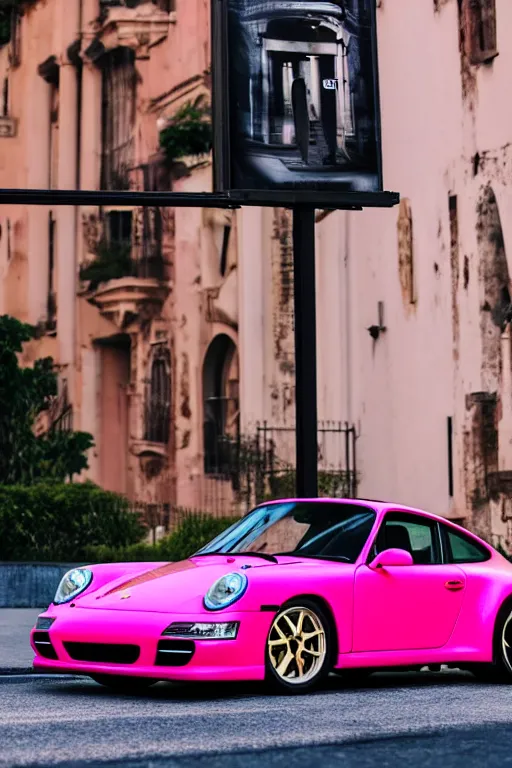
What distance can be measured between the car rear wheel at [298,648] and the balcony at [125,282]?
27.0 meters

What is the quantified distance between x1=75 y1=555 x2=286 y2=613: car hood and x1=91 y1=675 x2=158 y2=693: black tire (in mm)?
550

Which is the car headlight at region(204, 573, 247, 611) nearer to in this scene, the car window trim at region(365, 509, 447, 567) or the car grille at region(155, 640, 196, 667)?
the car grille at region(155, 640, 196, 667)

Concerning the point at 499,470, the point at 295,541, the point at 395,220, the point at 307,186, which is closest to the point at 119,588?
the point at 295,541

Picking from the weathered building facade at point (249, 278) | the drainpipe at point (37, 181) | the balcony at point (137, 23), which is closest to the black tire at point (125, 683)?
the weathered building facade at point (249, 278)

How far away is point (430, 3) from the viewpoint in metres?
29.0

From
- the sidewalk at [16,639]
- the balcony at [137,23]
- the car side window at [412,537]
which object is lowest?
the sidewalk at [16,639]

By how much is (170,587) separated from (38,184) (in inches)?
1251

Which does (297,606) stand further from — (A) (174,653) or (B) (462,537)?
(B) (462,537)

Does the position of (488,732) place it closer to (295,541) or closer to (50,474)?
(295,541)

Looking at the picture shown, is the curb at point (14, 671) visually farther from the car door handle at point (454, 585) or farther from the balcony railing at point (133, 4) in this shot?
the balcony railing at point (133, 4)

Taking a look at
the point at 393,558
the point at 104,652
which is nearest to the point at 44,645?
the point at 104,652

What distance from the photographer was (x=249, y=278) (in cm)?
3409

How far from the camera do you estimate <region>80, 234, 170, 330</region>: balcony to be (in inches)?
1484

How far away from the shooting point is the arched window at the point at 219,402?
3516 cm
